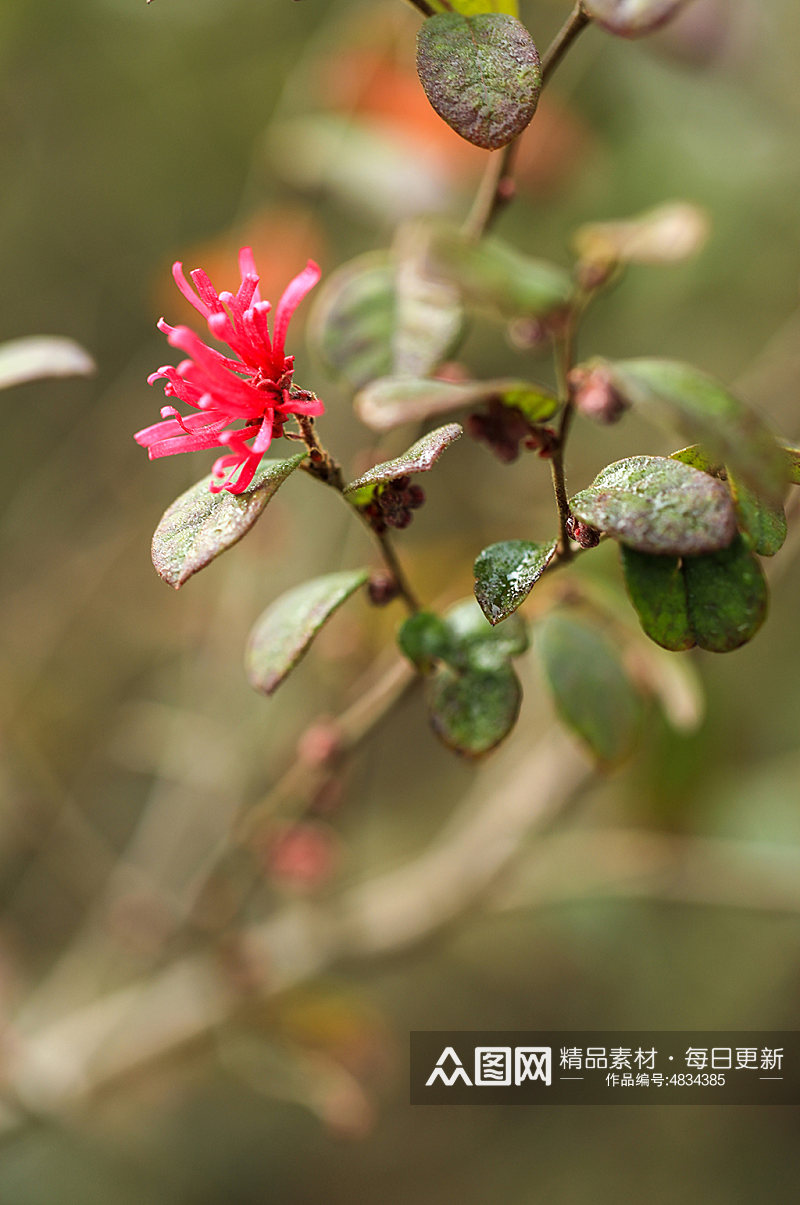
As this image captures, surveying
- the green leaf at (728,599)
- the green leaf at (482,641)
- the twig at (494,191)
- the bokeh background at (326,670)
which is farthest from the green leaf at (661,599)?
the bokeh background at (326,670)

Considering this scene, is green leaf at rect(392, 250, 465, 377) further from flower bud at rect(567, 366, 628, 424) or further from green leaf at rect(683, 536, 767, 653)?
green leaf at rect(683, 536, 767, 653)

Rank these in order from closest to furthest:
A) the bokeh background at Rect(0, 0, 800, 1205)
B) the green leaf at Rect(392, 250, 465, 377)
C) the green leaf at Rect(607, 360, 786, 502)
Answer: the green leaf at Rect(607, 360, 786, 502), the green leaf at Rect(392, 250, 465, 377), the bokeh background at Rect(0, 0, 800, 1205)

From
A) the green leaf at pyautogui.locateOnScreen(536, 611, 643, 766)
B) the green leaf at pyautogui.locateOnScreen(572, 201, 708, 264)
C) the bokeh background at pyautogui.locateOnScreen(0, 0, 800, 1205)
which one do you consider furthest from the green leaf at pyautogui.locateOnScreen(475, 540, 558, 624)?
the bokeh background at pyautogui.locateOnScreen(0, 0, 800, 1205)

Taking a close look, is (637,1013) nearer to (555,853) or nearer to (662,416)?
(555,853)

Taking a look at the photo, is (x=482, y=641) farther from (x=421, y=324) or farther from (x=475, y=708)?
(x=421, y=324)

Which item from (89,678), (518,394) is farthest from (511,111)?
(89,678)
